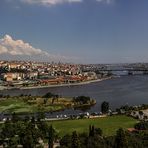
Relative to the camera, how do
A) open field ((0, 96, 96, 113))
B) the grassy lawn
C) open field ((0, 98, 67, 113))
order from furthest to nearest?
1. open field ((0, 96, 96, 113))
2. open field ((0, 98, 67, 113))
3. the grassy lawn

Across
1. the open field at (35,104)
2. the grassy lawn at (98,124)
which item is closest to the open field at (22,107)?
the open field at (35,104)

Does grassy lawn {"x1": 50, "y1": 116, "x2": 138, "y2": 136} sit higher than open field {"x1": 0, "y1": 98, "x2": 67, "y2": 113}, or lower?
higher

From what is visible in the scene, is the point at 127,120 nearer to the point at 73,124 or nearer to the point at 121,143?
the point at 73,124

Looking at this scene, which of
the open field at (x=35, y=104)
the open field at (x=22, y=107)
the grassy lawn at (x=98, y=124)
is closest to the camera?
the grassy lawn at (x=98, y=124)

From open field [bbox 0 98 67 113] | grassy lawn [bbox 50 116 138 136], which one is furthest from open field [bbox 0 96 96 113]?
grassy lawn [bbox 50 116 138 136]

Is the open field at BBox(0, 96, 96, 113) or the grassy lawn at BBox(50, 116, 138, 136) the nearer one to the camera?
the grassy lawn at BBox(50, 116, 138, 136)

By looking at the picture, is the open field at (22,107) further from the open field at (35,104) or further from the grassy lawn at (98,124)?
the grassy lawn at (98,124)

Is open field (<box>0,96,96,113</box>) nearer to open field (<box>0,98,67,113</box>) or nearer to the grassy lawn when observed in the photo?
open field (<box>0,98,67,113</box>)

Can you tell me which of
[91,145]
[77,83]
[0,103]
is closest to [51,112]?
[0,103]
